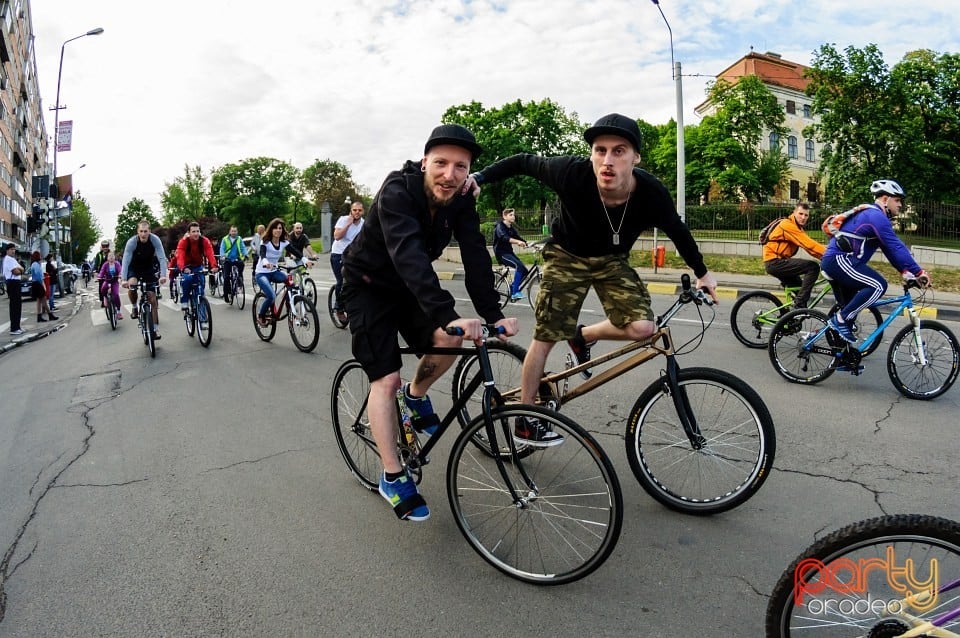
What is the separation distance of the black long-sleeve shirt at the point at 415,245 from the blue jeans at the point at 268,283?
6.27 m

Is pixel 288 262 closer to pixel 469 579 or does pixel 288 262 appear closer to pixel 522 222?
pixel 469 579

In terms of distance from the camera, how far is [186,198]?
97.9 meters

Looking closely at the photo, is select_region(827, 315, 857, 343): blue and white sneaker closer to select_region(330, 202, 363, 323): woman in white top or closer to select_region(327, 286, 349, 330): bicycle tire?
select_region(327, 286, 349, 330): bicycle tire

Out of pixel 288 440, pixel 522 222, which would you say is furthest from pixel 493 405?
pixel 522 222

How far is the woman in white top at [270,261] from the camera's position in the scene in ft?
30.7

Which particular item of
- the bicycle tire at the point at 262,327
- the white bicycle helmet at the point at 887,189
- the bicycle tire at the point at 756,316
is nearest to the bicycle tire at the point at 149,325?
the bicycle tire at the point at 262,327

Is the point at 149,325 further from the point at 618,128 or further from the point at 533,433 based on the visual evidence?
the point at 533,433

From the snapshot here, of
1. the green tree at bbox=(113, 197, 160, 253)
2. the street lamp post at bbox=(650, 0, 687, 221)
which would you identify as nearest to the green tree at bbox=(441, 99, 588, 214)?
the street lamp post at bbox=(650, 0, 687, 221)

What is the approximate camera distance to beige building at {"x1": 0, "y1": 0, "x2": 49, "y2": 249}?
52.9 metres

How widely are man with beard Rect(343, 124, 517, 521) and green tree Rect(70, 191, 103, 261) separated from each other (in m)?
93.7

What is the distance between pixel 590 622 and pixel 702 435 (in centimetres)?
128

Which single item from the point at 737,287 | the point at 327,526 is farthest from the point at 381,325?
the point at 737,287

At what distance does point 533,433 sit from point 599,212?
173cm

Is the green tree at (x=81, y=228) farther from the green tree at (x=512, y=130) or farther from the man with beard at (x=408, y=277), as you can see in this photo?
the man with beard at (x=408, y=277)
